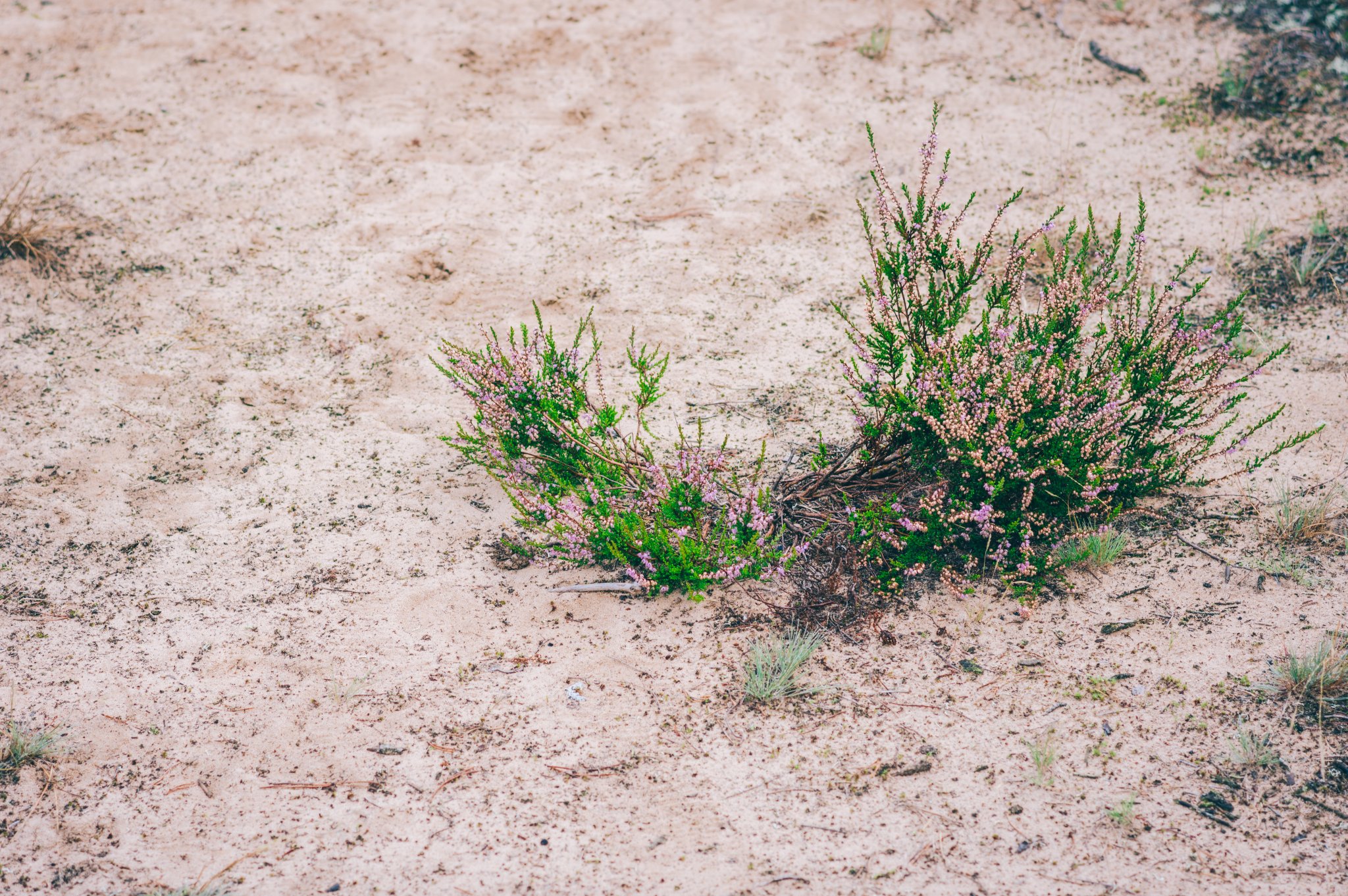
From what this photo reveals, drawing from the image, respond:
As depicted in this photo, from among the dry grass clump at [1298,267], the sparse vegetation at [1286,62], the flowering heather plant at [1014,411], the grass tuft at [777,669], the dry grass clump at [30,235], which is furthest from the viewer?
the sparse vegetation at [1286,62]

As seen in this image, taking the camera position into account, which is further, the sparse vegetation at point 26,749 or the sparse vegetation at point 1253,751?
the sparse vegetation at point 26,749

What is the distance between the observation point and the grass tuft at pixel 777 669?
9.82 feet

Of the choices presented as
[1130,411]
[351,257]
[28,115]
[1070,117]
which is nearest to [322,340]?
[351,257]

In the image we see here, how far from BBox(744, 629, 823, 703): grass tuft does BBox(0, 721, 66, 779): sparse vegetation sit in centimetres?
214

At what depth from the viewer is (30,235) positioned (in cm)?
507

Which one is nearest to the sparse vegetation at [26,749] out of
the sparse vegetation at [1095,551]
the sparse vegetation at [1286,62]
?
the sparse vegetation at [1095,551]

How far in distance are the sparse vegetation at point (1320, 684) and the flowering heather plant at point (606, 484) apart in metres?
1.56

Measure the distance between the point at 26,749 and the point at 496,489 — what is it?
1785mm

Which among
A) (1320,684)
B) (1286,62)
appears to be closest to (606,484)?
(1320,684)

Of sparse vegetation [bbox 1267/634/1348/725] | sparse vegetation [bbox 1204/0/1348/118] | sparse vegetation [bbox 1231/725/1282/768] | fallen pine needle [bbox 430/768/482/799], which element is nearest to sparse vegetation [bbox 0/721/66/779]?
fallen pine needle [bbox 430/768/482/799]

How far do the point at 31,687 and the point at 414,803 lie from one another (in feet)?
4.63

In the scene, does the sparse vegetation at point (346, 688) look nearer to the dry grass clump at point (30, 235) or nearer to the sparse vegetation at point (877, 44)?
the dry grass clump at point (30, 235)

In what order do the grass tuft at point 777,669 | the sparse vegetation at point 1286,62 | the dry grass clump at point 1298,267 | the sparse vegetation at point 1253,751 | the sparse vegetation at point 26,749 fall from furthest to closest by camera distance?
the sparse vegetation at point 1286,62 < the dry grass clump at point 1298,267 < the grass tuft at point 777,669 < the sparse vegetation at point 26,749 < the sparse vegetation at point 1253,751

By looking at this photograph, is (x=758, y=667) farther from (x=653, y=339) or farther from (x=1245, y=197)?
(x=1245, y=197)
